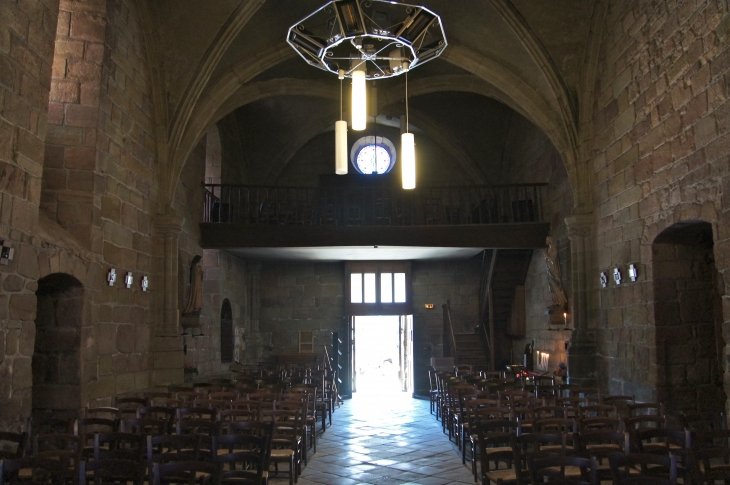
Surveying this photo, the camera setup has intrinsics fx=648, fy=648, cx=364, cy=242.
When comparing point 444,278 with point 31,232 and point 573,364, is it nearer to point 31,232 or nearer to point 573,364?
point 573,364

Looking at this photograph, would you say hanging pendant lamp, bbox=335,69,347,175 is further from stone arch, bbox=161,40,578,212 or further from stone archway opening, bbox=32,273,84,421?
stone arch, bbox=161,40,578,212

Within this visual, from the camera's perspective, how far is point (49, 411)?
757 cm

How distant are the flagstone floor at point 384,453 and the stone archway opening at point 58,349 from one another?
273 cm

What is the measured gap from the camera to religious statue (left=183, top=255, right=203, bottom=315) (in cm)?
1181

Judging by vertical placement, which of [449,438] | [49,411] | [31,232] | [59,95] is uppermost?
[59,95]

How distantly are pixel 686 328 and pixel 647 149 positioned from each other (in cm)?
239

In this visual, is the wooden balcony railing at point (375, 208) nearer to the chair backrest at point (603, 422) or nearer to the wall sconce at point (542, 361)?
the wall sconce at point (542, 361)

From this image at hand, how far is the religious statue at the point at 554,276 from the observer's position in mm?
11391

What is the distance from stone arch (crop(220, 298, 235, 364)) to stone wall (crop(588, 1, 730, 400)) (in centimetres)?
823

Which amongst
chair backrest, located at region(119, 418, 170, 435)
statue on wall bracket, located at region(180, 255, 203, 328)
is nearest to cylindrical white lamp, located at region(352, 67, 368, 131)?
chair backrest, located at region(119, 418, 170, 435)

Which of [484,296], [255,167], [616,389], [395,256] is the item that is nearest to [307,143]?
[255,167]

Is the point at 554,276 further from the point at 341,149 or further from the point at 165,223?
the point at 165,223

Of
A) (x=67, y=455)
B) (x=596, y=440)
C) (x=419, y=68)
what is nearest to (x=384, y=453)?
(x=596, y=440)

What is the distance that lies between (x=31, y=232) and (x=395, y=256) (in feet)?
33.2
